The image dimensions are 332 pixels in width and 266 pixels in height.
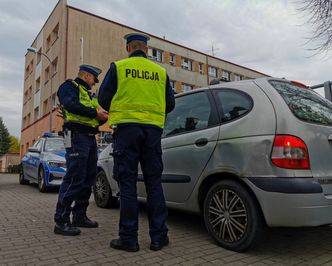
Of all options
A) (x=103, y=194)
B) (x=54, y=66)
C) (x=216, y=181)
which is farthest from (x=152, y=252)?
(x=54, y=66)

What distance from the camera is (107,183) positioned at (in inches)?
217

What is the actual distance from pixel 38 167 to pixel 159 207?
6.62 m

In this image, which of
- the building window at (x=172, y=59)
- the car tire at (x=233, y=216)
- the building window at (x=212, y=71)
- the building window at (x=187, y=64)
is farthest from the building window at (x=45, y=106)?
the car tire at (x=233, y=216)

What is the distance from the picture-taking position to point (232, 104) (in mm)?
3658

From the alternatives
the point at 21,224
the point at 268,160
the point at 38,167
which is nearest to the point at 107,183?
the point at 21,224

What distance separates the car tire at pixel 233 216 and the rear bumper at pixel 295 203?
A: 0.15 metres

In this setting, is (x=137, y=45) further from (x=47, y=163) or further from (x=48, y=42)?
(x=48, y=42)

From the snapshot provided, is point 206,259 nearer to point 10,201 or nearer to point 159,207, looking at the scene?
point 159,207

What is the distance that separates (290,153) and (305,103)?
2.47 feet

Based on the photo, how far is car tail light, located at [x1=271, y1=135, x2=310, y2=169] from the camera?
300 cm

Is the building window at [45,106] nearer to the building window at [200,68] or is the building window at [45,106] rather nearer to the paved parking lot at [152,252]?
the building window at [200,68]

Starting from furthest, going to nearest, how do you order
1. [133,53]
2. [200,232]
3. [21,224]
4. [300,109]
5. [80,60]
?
1. [80,60]
2. [21,224]
3. [200,232]
4. [133,53]
5. [300,109]

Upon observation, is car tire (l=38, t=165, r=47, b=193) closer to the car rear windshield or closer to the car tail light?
the car rear windshield

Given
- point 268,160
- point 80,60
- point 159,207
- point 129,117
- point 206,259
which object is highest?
point 80,60
